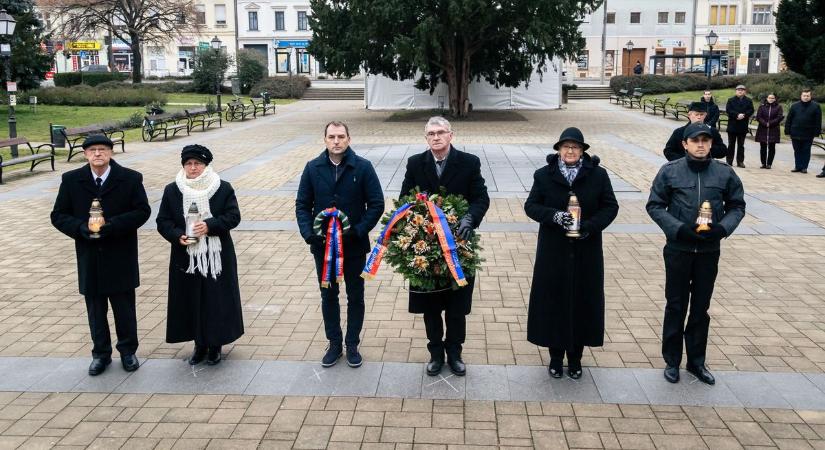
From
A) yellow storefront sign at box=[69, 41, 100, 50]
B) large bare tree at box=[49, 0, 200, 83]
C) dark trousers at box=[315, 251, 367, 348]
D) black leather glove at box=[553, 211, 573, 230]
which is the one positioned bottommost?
dark trousers at box=[315, 251, 367, 348]

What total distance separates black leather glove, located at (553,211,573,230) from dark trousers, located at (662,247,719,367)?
2.78 feet

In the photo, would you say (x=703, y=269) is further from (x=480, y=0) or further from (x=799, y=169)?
(x=480, y=0)

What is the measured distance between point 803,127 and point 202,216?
14372 mm

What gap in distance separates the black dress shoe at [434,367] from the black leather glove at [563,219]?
138 cm

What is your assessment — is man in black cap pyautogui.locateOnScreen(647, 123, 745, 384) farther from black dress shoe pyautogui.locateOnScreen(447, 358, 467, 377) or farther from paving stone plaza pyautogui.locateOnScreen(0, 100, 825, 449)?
black dress shoe pyautogui.locateOnScreen(447, 358, 467, 377)

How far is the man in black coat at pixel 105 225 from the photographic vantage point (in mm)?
5469

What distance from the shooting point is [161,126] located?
25453 mm

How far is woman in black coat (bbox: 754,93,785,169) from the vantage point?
1634 cm

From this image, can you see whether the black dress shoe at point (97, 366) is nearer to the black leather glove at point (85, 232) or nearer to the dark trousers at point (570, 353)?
the black leather glove at point (85, 232)

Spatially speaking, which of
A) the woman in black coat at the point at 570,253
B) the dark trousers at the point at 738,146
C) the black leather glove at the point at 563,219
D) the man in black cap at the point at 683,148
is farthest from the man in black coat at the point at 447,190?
the dark trousers at the point at 738,146

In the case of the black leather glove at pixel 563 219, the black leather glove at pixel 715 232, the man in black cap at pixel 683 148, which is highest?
the man in black cap at pixel 683 148

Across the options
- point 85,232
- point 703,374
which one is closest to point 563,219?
point 703,374

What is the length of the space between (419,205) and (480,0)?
22.5 metres

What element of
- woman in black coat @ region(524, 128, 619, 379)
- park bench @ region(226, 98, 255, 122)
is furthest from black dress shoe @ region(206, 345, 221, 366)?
park bench @ region(226, 98, 255, 122)
